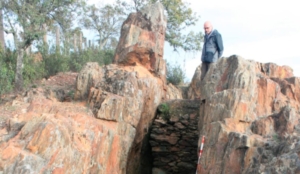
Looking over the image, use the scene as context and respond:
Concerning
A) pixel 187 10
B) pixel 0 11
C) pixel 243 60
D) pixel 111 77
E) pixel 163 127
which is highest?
pixel 187 10

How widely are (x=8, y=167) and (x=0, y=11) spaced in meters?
8.77

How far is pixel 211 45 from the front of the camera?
10125mm

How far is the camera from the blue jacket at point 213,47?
10039 millimetres

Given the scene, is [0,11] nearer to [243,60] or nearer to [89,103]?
[89,103]

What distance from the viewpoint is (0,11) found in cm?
1295

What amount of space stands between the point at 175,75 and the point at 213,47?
284 inches

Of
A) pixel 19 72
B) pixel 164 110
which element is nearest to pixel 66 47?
pixel 19 72

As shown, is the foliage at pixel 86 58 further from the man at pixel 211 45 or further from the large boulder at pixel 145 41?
the man at pixel 211 45

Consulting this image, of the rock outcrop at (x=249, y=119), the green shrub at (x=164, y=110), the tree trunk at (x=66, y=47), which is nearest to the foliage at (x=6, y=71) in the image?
the tree trunk at (x=66, y=47)

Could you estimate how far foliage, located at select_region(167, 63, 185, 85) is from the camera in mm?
17219

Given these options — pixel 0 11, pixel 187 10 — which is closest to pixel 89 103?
pixel 0 11

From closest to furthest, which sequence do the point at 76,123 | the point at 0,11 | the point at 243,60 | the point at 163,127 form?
the point at 76,123 < the point at 243,60 < the point at 163,127 < the point at 0,11

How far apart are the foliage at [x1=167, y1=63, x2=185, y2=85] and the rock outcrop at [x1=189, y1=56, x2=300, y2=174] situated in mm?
7306

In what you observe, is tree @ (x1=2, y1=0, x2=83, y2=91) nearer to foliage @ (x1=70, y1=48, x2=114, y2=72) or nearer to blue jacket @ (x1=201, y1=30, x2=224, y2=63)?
foliage @ (x1=70, y1=48, x2=114, y2=72)
